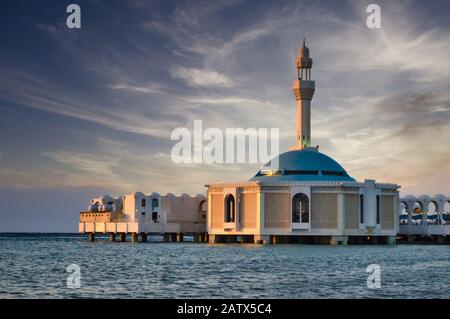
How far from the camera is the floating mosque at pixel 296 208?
429ft

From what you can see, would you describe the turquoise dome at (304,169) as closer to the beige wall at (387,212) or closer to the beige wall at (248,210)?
the beige wall at (248,210)

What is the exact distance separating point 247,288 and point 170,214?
3977 inches

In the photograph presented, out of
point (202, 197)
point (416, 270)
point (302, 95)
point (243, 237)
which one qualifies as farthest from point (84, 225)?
point (416, 270)

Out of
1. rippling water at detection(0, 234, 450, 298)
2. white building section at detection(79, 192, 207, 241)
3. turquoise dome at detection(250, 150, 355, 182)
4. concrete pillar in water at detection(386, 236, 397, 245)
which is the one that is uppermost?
turquoise dome at detection(250, 150, 355, 182)

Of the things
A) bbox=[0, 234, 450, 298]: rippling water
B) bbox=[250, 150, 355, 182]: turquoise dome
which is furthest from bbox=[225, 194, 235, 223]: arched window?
bbox=[0, 234, 450, 298]: rippling water

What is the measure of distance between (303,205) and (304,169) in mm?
10022

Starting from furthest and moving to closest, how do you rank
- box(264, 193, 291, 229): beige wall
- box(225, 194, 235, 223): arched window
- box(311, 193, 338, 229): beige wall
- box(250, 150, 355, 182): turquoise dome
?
box(225, 194, 235, 223): arched window
box(250, 150, 355, 182): turquoise dome
box(264, 193, 291, 229): beige wall
box(311, 193, 338, 229): beige wall

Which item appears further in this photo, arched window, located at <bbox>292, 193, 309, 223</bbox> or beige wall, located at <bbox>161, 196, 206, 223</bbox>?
beige wall, located at <bbox>161, 196, 206, 223</bbox>

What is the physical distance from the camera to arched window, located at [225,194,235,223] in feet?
455

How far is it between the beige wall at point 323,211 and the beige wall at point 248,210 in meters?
9.87

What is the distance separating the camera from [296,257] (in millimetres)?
91500

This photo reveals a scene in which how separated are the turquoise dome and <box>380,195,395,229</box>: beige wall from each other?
6854 mm

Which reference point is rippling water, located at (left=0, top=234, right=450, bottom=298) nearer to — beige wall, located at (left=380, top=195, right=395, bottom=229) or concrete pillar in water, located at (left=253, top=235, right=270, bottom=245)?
concrete pillar in water, located at (left=253, top=235, right=270, bottom=245)
